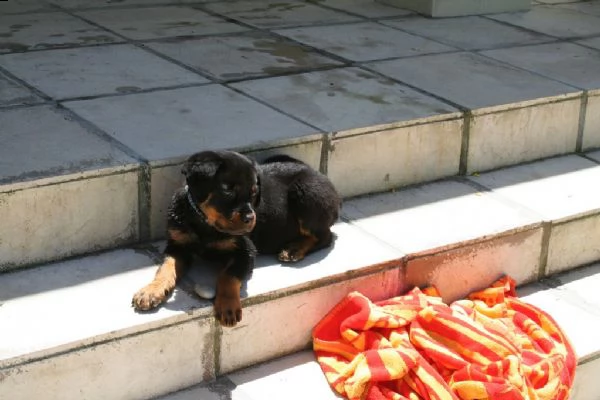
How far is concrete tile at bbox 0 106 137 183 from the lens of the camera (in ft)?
12.9

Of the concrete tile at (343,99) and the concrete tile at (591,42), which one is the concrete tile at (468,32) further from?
the concrete tile at (343,99)

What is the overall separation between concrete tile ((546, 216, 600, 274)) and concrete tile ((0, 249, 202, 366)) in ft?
6.13

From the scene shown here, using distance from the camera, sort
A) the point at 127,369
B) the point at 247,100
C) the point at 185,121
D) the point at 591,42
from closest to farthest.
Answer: the point at 127,369 < the point at 185,121 < the point at 247,100 < the point at 591,42

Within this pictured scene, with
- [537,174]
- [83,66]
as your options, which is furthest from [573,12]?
[83,66]

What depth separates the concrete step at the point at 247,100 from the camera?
404 centimetres

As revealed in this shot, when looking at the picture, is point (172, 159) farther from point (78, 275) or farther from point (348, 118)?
point (348, 118)

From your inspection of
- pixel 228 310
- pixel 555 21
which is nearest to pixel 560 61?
pixel 555 21

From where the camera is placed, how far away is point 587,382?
4285 mm

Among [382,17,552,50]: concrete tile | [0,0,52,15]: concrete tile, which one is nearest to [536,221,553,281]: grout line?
[382,17,552,50]: concrete tile

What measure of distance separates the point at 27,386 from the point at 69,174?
89 centimetres

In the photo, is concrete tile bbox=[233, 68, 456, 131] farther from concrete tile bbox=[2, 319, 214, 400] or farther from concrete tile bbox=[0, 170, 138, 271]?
concrete tile bbox=[2, 319, 214, 400]

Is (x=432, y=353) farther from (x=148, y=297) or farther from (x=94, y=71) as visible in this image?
(x=94, y=71)

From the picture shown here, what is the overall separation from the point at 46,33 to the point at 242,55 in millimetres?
1104

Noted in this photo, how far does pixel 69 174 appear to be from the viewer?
3.92 m
